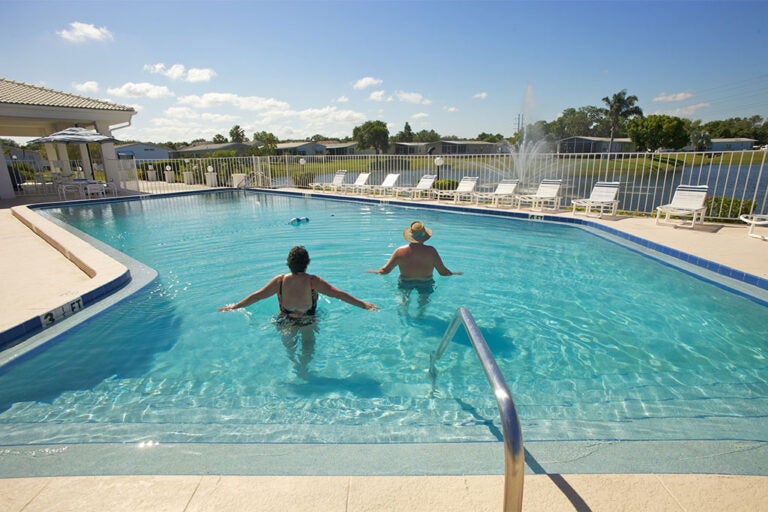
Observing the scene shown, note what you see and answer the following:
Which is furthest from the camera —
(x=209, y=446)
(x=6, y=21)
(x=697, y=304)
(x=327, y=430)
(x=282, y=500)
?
(x=6, y=21)

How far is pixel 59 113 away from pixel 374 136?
211ft

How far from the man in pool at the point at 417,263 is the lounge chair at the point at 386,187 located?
10607 millimetres

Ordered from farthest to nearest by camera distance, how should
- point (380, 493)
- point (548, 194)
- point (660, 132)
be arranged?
1. point (660, 132)
2. point (548, 194)
3. point (380, 493)

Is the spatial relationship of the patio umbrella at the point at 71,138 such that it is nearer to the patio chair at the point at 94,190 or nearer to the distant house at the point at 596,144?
the patio chair at the point at 94,190

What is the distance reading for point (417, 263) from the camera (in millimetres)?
4680

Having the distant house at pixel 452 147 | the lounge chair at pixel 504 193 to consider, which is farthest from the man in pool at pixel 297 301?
the distant house at pixel 452 147

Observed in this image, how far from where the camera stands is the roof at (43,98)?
14.9 metres

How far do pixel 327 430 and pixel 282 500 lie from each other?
2.97ft

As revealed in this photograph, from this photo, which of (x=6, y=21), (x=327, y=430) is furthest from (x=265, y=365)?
(x=6, y=21)

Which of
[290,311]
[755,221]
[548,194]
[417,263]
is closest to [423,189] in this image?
[548,194]

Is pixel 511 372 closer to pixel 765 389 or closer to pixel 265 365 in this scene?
pixel 765 389

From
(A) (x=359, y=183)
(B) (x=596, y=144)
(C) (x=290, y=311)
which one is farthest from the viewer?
(B) (x=596, y=144)

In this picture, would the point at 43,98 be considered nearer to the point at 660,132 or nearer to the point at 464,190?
the point at 464,190

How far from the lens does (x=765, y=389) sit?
3.11 m
